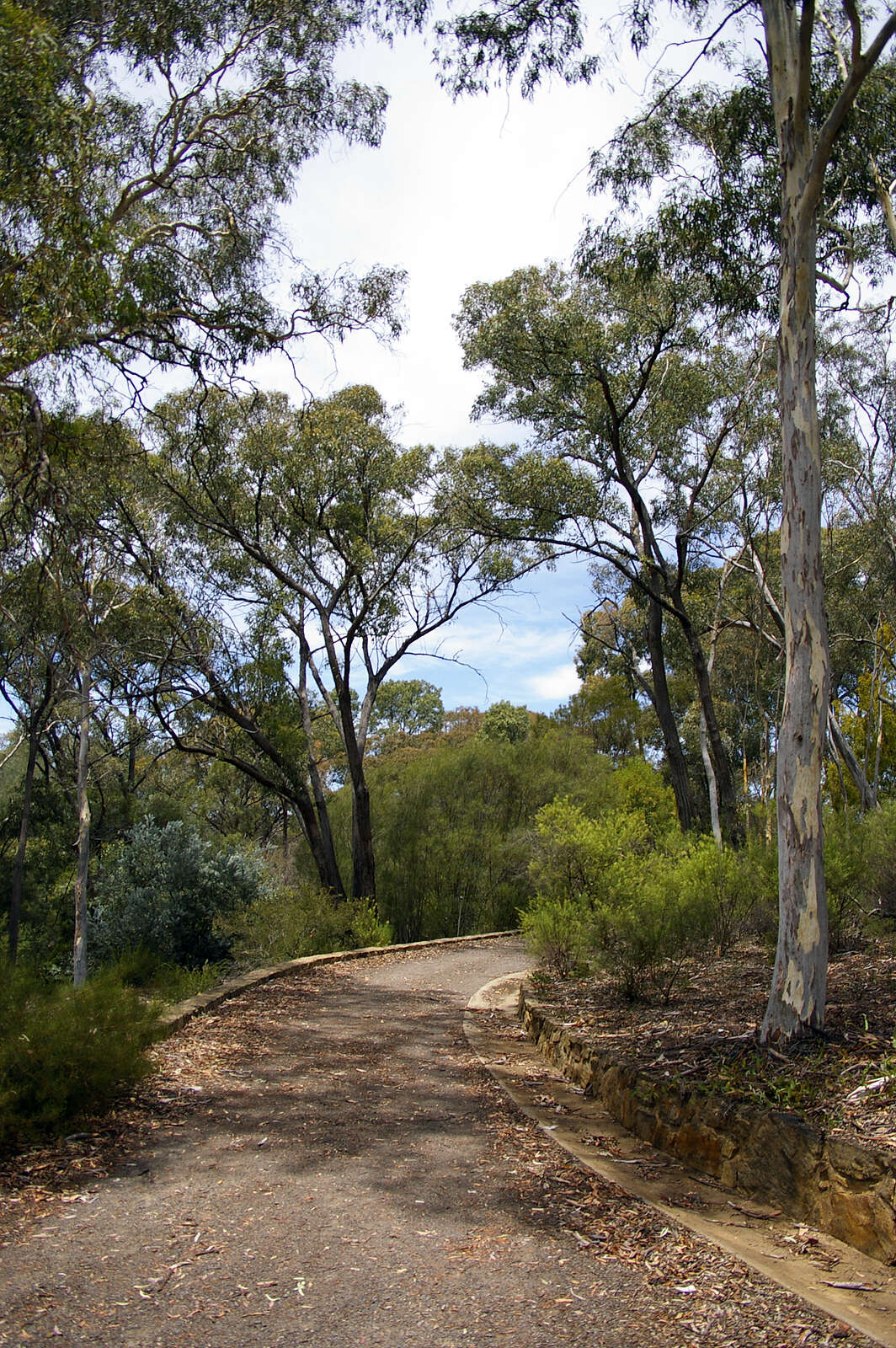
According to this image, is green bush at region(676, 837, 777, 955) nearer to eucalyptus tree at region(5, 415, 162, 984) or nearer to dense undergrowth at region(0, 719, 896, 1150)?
dense undergrowth at region(0, 719, 896, 1150)

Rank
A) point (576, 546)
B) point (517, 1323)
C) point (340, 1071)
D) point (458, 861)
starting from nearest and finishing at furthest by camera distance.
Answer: point (517, 1323) → point (340, 1071) → point (576, 546) → point (458, 861)

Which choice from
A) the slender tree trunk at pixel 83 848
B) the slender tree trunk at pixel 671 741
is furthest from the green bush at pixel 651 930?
the slender tree trunk at pixel 83 848

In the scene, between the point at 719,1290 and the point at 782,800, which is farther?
the point at 782,800

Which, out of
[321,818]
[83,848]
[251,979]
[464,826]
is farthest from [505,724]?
[251,979]

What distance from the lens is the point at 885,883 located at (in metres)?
8.09

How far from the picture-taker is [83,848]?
17.6m

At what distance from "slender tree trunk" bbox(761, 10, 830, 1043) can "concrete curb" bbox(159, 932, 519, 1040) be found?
3633 millimetres

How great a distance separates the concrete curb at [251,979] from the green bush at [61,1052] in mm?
Result: 499

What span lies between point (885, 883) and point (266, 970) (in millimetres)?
6357

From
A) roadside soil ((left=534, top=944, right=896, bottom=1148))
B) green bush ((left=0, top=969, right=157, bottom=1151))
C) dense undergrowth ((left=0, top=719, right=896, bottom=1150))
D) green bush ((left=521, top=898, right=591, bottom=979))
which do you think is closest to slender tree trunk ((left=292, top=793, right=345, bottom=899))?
dense undergrowth ((left=0, top=719, right=896, bottom=1150))

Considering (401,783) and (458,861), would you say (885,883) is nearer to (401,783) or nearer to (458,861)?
(458,861)

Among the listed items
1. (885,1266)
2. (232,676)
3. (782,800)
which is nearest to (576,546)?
(232,676)

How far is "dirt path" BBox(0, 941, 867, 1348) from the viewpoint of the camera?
2.83 metres

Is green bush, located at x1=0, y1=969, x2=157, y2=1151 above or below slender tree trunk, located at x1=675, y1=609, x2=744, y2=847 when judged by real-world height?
below
